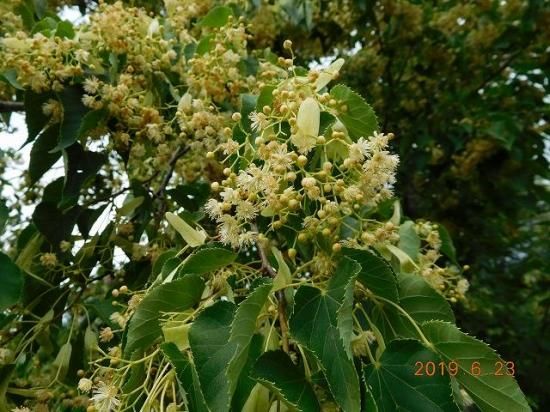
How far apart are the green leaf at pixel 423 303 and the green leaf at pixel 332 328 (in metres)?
0.18

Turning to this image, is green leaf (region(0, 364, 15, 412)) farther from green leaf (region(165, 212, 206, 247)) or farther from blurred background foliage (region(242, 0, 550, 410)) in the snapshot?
blurred background foliage (region(242, 0, 550, 410))

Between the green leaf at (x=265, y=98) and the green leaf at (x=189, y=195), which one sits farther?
the green leaf at (x=189, y=195)

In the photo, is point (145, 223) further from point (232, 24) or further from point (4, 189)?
point (4, 189)

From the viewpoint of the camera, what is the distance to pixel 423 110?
3.53m

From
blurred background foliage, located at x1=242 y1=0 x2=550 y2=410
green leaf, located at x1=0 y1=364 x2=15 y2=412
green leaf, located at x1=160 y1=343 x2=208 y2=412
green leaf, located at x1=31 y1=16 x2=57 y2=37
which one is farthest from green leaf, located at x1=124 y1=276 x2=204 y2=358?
blurred background foliage, located at x1=242 y1=0 x2=550 y2=410

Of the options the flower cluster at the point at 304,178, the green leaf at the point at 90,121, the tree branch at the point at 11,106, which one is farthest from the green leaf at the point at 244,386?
the tree branch at the point at 11,106

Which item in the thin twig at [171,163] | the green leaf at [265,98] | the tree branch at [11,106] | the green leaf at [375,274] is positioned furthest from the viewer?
the thin twig at [171,163]

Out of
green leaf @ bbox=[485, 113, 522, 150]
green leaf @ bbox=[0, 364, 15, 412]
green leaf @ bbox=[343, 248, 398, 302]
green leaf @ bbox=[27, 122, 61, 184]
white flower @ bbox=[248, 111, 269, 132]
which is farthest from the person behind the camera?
green leaf @ bbox=[485, 113, 522, 150]

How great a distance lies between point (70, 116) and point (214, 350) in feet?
3.24

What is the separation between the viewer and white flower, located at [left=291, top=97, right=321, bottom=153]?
1142 mm

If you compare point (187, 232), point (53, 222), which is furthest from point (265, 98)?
point (53, 222)

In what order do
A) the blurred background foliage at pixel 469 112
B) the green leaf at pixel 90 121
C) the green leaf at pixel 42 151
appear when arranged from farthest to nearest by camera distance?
the blurred background foliage at pixel 469 112 → the green leaf at pixel 42 151 → the green leaf at pixel 90 121

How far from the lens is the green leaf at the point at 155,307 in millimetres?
1069
